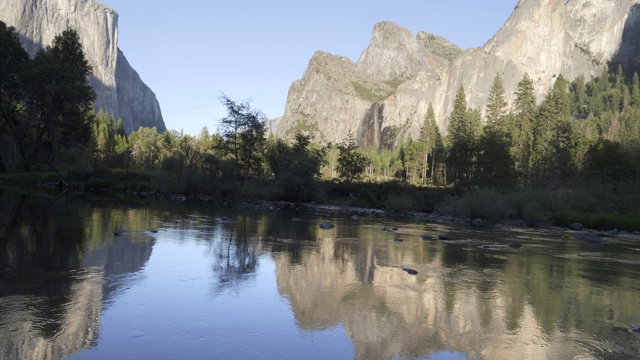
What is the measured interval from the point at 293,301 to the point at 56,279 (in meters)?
4.25

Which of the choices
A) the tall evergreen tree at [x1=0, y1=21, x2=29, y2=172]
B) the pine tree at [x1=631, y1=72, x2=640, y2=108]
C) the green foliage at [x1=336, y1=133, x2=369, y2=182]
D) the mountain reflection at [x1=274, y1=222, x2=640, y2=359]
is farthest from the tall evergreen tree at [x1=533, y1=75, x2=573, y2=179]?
the pine tree at [x1=631, y1=72, x2=640, y2=108]

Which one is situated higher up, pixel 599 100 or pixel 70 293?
pixel 599 100

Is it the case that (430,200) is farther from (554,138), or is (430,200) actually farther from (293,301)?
(554,138)

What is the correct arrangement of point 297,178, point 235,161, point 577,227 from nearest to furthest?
point 577,227 < point 297,178 < point 235,161

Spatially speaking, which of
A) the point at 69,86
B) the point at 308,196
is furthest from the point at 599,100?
the point at 69,86

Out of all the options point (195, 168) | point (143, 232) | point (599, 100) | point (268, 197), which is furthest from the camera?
point (599, 100)

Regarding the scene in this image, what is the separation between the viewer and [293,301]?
7.97 metres

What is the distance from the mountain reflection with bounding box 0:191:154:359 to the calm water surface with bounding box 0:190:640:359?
0.03m

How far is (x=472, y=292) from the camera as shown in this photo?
9.16 meters

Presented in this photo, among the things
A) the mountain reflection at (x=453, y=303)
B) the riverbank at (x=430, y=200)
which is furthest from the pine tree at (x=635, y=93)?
the mountain reflection at (x=453, y=303)

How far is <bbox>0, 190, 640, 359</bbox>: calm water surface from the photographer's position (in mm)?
5688

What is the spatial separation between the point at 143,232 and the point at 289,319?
10385 mm

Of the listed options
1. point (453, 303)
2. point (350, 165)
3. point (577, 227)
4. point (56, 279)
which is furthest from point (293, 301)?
point (350, 165)

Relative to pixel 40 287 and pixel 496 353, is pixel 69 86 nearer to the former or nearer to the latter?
pixel 40 287
